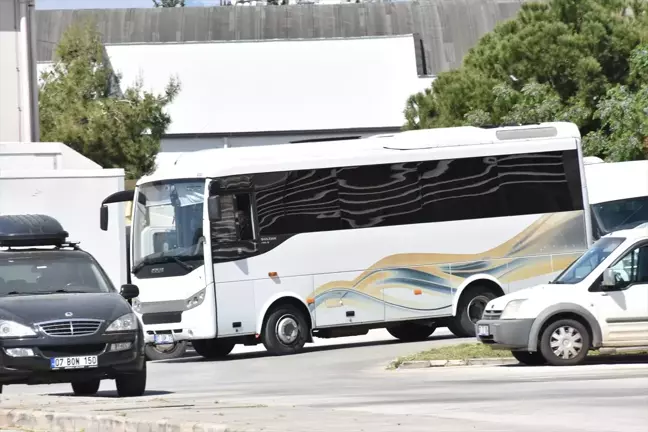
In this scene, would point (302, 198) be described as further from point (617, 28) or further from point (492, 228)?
point (617, 28)

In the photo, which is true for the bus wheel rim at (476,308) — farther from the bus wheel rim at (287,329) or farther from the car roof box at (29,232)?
the car roof box at (29,232)

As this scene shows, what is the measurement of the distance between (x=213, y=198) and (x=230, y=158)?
0.98m

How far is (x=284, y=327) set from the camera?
25.7 metres

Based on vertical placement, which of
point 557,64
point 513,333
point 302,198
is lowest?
point 513,333

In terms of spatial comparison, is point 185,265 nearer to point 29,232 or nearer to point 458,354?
point 458,354

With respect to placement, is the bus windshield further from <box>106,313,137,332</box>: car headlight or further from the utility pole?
the utility pole

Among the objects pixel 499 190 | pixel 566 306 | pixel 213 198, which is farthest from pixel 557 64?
pixel 566 306

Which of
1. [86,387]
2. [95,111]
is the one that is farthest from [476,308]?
[95,111]

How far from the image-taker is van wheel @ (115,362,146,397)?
16812mm

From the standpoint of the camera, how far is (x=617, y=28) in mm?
44594

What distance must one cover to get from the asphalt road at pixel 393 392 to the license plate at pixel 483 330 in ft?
1.62

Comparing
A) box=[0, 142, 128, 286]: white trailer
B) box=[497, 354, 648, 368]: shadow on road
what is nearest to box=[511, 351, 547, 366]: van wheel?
box=[497, 354, 648, 368]: shadow on road

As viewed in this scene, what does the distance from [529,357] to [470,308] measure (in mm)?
6167

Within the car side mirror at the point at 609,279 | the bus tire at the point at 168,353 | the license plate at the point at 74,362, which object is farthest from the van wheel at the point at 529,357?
the bus tire at the point at 168,353
